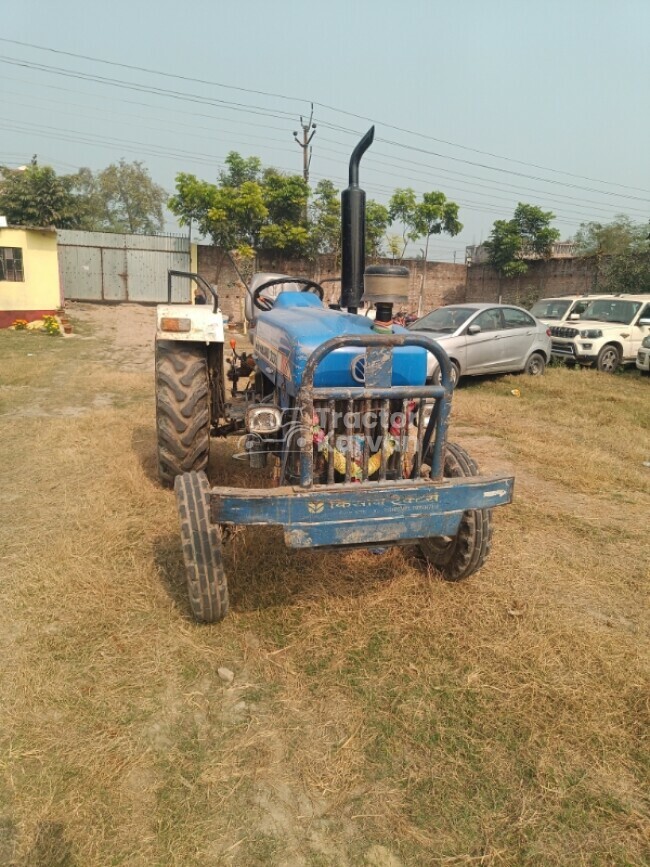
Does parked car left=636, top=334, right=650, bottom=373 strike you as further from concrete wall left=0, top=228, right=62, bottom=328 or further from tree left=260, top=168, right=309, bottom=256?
concrete wall left=0, top=228, right=62, bottom=328

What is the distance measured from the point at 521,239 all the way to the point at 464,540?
22413 millimetres

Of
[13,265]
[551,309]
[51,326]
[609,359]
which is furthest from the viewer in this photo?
[13,265]

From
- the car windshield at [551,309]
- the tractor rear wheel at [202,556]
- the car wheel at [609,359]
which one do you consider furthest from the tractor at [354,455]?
the car windshield at [551,309]

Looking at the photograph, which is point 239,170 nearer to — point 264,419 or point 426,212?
point 426,212

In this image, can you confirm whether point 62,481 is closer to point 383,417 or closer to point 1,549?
point 1,549

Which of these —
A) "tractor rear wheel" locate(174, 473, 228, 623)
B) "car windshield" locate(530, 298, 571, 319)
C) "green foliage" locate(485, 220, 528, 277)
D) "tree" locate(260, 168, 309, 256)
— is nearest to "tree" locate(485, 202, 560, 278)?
"green foliage" locate(485, 220, 528, 277)

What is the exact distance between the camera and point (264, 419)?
3.01 metres

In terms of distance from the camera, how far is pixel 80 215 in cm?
2570

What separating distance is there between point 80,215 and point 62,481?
24.8 metres

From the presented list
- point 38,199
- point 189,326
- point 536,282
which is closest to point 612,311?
point 189,326

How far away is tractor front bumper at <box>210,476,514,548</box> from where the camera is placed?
7.82 feet

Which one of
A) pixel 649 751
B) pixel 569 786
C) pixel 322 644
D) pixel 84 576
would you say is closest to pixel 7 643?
pixel 84 576

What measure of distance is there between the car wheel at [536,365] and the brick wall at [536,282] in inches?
452

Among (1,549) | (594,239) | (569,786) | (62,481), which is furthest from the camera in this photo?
(594,239)
